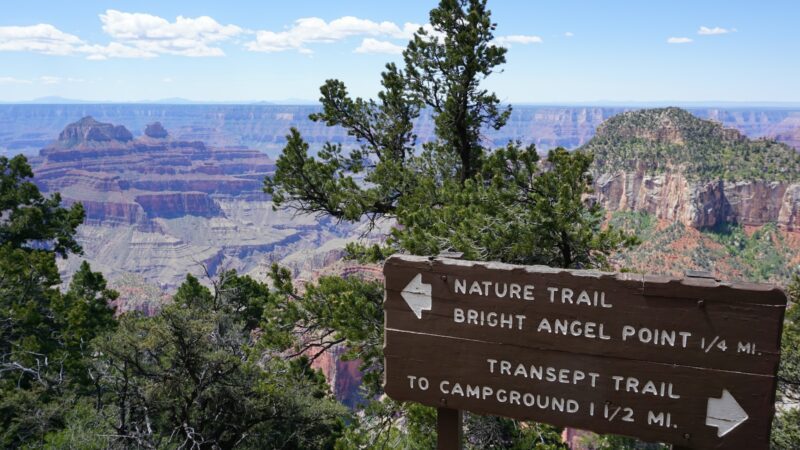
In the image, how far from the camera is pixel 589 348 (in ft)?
11.3

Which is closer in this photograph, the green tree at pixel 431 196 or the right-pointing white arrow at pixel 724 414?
the right-pointing white arrow at pixel 724 414

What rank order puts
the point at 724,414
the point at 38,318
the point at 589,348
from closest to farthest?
the point at 724,414
the point at 589,348
the point at 38,318

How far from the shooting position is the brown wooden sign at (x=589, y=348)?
124 inches

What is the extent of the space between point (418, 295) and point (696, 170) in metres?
94.9

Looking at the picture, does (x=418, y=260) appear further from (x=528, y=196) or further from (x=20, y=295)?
(x=20, y=295)

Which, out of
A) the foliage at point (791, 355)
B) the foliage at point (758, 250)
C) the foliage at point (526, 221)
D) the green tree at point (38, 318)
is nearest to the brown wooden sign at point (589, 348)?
the foliage at point (526, 221)

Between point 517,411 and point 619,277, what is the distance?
1071mm

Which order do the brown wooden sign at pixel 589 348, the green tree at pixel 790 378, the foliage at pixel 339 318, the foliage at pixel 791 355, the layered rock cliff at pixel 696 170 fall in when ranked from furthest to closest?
1. the layered rock cliff at pixel 696 170
2. the foliage at pixel 791 355
3. the green tree at pixel 790 378
4. the foliage at pixel 339 318
5. the brown wooden sign at pixel 589 348

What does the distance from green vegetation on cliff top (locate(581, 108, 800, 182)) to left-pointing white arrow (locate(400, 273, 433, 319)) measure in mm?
85377

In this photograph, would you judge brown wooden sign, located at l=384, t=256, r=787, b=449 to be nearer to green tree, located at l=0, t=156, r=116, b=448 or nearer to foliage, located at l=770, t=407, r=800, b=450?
green tree, located at l=0, t=156, r=116, b=448

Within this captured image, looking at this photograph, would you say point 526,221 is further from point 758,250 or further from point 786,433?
point 758,250

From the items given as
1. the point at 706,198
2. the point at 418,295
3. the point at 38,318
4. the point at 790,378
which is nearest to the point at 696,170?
the point at 706,198

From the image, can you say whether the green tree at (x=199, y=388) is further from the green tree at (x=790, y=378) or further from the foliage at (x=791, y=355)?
the foliage at (x=791, y=355)

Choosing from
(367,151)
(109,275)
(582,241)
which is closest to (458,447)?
(582,241)
